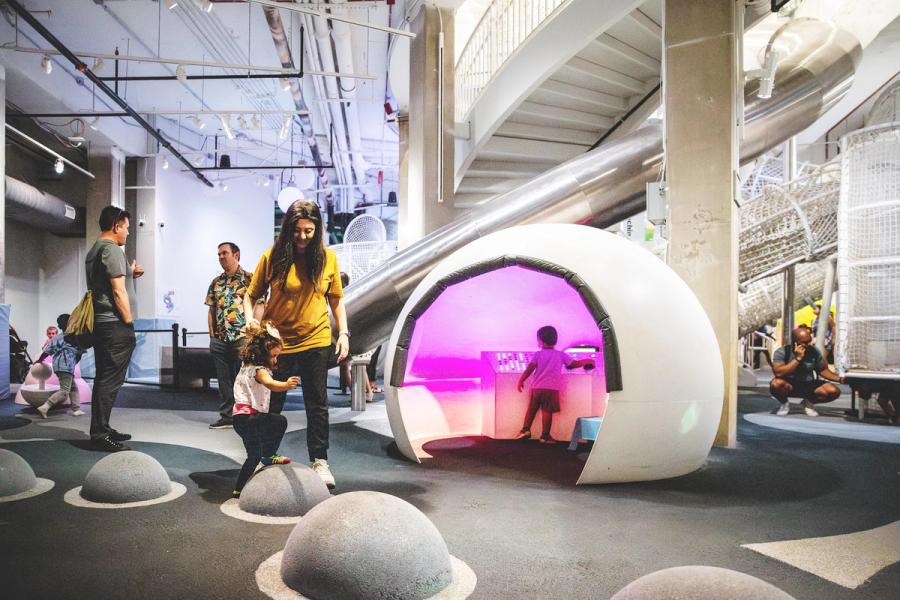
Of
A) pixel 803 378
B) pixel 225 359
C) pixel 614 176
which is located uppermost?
pixel 614 176

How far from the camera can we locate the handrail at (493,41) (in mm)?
10797

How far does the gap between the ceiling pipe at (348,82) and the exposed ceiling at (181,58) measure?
0.18 metres

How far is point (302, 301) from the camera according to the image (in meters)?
4.13

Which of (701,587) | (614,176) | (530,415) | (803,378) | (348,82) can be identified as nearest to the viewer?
(701,587)

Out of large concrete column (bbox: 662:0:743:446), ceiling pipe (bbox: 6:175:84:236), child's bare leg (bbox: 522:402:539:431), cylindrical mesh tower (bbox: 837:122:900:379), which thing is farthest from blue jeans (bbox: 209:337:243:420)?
ceiling pipe (bbox: 6:175:84:236)

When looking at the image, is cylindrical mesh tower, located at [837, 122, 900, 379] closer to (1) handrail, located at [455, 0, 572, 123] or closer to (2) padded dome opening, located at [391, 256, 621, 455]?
(2) padded dome opening, located at [391, 256, 621, 455]

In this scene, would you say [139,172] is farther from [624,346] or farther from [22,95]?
[624,346]

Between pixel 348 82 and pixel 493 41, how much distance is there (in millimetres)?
3640

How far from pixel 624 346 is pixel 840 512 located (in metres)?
1.70

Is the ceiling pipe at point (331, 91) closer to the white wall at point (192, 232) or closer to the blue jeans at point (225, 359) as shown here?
the white wall at point (192, 232)

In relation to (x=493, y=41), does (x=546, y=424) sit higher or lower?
lower

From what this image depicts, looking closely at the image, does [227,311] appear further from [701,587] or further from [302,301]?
[701,587]

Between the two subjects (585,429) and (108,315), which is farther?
(585,429)

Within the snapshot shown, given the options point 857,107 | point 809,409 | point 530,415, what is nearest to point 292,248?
point 530,415
